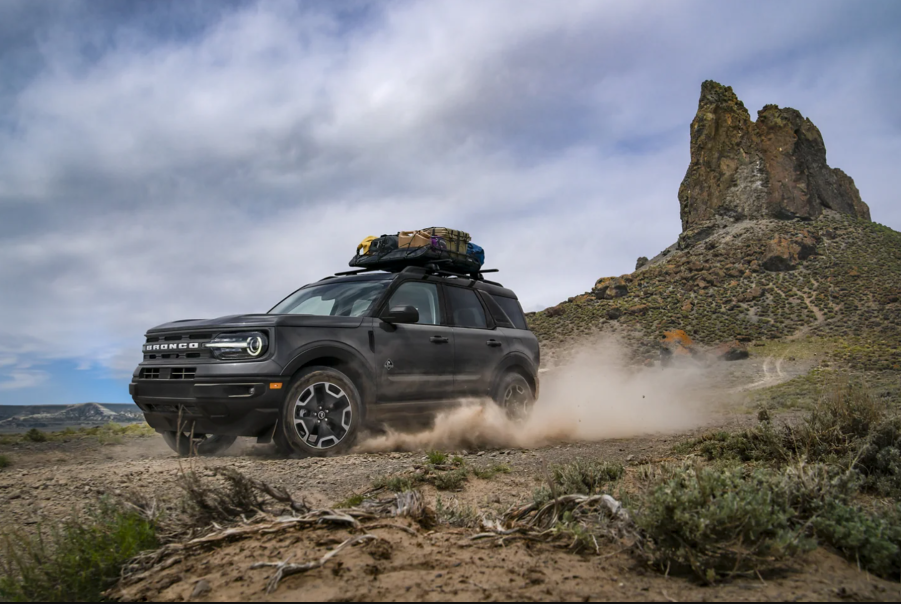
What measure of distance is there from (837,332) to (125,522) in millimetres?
46441

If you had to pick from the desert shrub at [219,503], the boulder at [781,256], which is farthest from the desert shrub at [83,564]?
the boulder at [781,256]

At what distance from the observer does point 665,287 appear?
5491 cm

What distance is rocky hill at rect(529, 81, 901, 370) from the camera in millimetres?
43219

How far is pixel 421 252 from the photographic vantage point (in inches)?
318

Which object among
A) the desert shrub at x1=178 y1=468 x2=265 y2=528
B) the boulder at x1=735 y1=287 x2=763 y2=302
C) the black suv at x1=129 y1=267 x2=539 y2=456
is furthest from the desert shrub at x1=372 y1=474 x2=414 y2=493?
the boulder at x1=735 y1=287 x2=763 y2=302

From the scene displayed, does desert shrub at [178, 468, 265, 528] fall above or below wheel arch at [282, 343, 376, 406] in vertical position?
below

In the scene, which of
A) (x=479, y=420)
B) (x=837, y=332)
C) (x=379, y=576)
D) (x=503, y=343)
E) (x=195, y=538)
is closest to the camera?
(x=379, y=576)

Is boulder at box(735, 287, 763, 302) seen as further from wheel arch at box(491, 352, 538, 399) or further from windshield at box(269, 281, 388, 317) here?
windshield at box(269, 281, 388, 317)

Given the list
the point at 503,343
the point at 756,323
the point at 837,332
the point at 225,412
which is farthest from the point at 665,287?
the point at 225,412

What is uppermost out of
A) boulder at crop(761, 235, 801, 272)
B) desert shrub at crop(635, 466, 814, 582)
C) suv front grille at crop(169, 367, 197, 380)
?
boulder at crop(761, 235, 801, 272)

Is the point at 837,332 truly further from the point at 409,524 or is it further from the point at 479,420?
the point at 409,524

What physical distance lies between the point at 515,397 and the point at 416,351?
2.02m

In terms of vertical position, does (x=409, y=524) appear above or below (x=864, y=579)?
above

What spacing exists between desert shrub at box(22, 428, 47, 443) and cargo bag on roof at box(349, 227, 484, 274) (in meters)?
5.33
